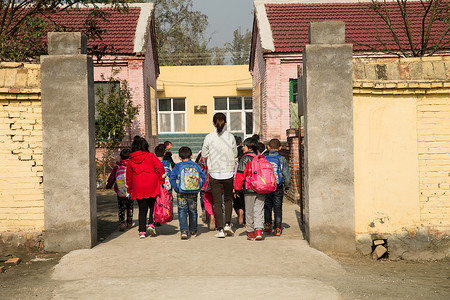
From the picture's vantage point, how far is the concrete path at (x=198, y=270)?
570 cm

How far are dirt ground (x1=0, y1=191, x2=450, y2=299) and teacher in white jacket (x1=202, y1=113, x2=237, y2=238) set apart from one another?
200 cm

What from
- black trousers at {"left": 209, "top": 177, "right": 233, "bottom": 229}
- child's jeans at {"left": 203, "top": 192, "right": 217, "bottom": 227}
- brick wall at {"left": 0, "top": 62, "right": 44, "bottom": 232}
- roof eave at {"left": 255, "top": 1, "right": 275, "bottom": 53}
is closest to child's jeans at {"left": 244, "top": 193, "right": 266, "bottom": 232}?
black trousers at {"left": 209, "top": 177, "right": 233, "bottom": 229}

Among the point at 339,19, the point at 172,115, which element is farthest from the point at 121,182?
the point at 172,115

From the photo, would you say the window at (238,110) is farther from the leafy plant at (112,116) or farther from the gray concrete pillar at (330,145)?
the gray concrete pillar at (330,145)

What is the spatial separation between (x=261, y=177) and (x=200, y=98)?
74.4 feet

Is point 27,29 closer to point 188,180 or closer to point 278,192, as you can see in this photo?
point 188,180

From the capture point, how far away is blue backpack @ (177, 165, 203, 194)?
8.66m

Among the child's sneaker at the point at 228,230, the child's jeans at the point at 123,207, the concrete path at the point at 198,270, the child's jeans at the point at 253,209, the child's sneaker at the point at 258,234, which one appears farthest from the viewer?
the child's jeans at the point at 123,207

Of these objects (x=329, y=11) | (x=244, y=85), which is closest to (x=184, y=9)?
(x=244, y=85)

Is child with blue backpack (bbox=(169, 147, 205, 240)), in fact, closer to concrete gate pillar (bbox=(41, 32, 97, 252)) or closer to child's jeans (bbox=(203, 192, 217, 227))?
child's jeans (bbox=(203, 192, 217, 227))

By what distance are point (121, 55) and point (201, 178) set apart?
32.4 feet

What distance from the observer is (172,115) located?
101ft

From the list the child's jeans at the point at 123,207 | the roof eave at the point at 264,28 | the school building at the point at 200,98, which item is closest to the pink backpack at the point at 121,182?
the child's jeans at the point at 123,207

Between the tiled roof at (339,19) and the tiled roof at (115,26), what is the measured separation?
4760mm
